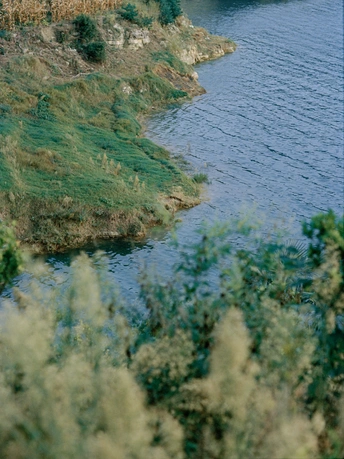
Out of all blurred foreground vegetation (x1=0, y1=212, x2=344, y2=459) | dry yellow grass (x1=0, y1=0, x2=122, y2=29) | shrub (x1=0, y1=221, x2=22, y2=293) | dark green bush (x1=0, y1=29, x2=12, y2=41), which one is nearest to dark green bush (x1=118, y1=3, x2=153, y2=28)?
dry yellow grass (x1=0, y1=0, x2=122, y2=29)

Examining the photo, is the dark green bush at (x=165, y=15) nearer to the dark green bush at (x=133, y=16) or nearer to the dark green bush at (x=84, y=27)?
the dark green bush at (x=133, y=16)

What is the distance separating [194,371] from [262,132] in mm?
28762

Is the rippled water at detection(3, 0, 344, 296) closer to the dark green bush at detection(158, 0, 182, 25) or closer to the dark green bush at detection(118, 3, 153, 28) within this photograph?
the dark green bush at detection(158, 0, 182, 25)

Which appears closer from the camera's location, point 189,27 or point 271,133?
point 271,133

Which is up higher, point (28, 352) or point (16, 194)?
point (28, 352)

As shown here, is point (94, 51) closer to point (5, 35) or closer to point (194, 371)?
point (5, 35)

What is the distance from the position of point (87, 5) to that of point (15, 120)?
16018mm

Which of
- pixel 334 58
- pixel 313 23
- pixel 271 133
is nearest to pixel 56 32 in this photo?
pixel 271 133

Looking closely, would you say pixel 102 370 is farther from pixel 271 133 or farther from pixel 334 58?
pixel 334 58

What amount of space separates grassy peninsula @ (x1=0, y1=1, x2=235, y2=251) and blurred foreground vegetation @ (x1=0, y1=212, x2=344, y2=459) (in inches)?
407

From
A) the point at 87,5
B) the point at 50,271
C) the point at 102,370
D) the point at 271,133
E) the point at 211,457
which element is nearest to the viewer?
the point at 211,457

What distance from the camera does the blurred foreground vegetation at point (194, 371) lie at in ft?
21.8

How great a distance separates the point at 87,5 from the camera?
42438 millimetres

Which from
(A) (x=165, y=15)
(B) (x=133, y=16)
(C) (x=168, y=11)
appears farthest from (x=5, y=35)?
(C) (x=168, y=11)
